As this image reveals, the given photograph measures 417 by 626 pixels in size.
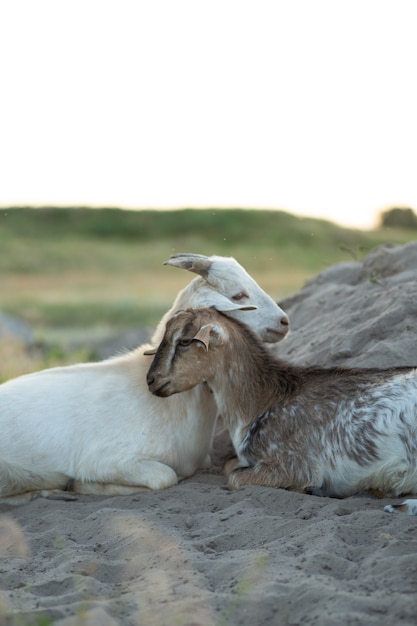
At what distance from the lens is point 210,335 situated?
21.2ft

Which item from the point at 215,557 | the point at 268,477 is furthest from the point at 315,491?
the point at 215,557

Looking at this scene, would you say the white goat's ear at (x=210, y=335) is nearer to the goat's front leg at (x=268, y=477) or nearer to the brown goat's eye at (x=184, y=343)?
the brown goat's eye at (x=184, y=343)

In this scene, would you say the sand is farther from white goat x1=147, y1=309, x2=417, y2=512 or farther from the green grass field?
the green grass field

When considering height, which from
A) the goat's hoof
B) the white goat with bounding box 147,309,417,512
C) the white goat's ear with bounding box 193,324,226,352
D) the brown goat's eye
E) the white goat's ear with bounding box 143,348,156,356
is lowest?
the goat's hoof

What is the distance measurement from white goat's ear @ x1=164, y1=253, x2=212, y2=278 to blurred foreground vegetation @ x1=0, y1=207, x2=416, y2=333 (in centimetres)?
1946

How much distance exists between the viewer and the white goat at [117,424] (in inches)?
266

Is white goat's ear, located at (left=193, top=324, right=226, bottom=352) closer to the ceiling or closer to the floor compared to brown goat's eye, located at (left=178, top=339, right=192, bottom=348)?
closer to the ceiling

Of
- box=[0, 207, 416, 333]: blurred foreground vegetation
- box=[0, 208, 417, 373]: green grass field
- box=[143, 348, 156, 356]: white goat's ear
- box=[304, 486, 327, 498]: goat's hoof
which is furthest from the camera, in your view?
box=[0, 207, 416, 333]: blurred foreground vegetation

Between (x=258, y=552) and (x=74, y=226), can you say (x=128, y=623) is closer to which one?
(x=258, y=552)

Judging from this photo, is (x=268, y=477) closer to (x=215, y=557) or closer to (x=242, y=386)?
(x=242, y=386)

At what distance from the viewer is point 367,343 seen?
7.74m

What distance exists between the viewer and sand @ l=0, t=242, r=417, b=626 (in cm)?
411

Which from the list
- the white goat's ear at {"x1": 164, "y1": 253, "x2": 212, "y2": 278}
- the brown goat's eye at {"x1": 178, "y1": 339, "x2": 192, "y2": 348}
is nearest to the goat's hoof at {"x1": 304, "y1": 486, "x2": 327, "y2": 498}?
the brown goat's eye at {"x1": 178, "y1": 339, "x2": 192, "y2": 348}

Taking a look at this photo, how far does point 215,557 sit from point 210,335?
1901mm
